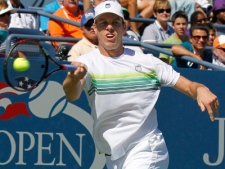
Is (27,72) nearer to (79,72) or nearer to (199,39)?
(79,72)

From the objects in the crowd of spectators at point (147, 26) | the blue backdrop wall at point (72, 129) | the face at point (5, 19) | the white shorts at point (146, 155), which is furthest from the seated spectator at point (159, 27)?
the white shorts at point (146, 155)

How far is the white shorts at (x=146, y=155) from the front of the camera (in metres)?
5.30

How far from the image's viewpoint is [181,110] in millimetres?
8086

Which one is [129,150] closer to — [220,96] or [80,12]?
[220,96]

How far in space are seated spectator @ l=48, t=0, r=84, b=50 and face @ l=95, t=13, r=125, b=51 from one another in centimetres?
354

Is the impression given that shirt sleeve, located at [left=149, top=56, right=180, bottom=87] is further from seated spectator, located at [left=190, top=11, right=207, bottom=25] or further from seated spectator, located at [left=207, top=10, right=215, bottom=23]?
seated spectator, located at [left=207, top=10, right=215, bottom=23]

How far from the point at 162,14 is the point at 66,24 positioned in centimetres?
148

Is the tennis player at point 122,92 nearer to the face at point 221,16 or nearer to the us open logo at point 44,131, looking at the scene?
the us open logo at point 44,131

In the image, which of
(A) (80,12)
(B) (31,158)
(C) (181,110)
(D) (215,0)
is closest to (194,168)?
(C) (181,110)

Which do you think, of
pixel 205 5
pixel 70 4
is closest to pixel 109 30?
pixel 70 4

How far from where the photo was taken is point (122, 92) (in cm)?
536

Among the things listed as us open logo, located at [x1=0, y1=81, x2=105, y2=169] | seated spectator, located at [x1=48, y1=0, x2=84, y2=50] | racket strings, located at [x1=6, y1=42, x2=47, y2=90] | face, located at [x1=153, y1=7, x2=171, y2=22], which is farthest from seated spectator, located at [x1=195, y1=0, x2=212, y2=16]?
racket strings, located at [x1=6, y1=42, x2=47, y2=90]

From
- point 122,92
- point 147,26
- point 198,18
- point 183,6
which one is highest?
point 183,6

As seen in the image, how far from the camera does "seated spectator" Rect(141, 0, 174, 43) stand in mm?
9695
